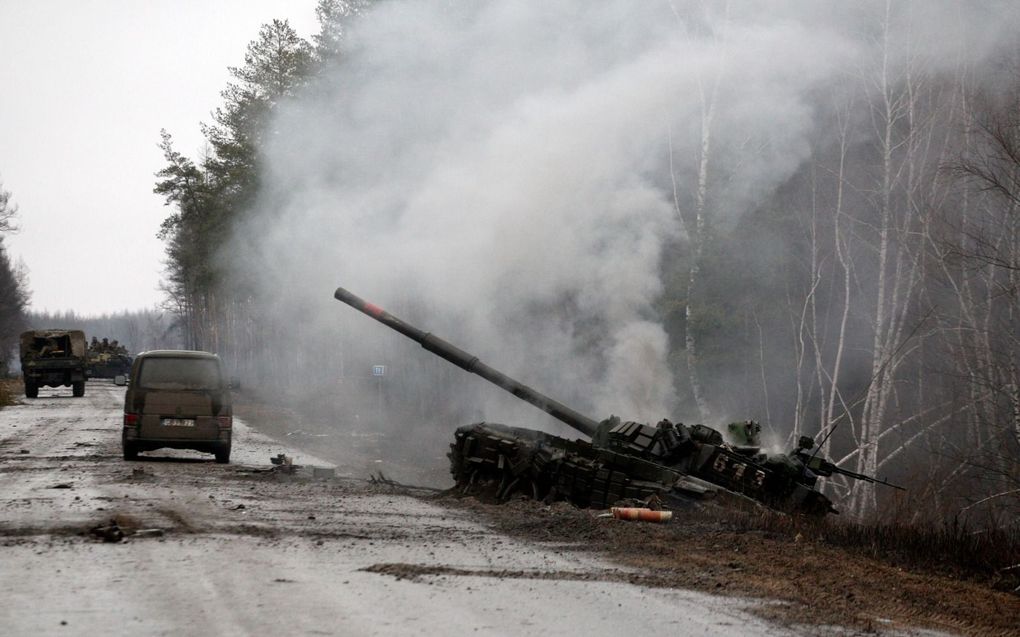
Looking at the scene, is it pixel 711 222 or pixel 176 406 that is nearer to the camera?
pixel 176 406

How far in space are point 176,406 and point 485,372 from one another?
5285mm

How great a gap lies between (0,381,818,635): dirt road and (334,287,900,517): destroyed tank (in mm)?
1311

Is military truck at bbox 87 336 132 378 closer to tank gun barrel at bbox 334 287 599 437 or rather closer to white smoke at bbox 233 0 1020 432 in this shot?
white smoke at bbox 233 0 1020 432

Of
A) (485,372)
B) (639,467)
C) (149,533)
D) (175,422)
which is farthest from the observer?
(175,422)

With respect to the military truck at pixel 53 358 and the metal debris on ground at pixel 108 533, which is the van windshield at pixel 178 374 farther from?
the military truck at pixel 53 358

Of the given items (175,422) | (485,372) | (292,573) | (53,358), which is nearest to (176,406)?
(175,422)

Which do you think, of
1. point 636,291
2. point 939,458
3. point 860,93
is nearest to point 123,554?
point 636,291

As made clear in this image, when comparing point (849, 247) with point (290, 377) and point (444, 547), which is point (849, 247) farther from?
point (290, 377)

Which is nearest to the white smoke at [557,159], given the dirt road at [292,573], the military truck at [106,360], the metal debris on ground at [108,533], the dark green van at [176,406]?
the dark green van at [176,406]

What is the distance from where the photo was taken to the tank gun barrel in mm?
15078

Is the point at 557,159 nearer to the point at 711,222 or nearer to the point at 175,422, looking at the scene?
the point at 711,222

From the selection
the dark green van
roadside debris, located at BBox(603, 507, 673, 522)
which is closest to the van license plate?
the dark green van

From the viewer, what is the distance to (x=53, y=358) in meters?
42.2

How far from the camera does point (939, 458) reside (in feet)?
82.1
